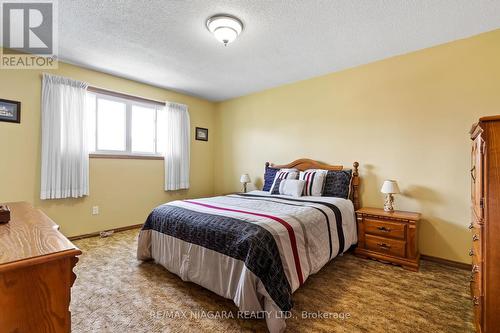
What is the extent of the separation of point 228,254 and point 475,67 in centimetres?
311

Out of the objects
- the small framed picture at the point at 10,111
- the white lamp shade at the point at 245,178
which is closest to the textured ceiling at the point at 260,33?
the small framed picture at the point at 10,111

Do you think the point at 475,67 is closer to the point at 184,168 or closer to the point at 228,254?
the point at 228,254

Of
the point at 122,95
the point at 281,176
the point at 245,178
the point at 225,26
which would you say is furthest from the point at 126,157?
the point at 225,26

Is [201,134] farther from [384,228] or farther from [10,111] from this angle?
[384,228]

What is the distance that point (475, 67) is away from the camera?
240cm

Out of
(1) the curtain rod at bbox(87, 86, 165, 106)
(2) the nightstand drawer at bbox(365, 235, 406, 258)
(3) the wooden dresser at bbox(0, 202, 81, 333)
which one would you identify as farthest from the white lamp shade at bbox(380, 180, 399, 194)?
(1) the curtain rod at bbox(87, 86, 165, 106)

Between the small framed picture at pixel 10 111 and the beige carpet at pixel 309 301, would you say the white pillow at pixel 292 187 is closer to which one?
the beige carpet at pixel 309 301

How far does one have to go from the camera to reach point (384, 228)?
8.39 ft

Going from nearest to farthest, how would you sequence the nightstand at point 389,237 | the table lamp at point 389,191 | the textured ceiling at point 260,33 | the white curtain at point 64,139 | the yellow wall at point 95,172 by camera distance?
the textured ceiling at point 260,33
the nightstand at point 389,237
the table lamp at point 389,191
the yellow wall at point 95,172
the white curtain at point 64,139

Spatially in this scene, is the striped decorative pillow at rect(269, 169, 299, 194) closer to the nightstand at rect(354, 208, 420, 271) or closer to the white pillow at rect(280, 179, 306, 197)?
the white pillow at rect(280, 179, 306, 197)

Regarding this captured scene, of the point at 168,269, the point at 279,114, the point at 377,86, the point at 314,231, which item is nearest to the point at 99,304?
the point at 168,269

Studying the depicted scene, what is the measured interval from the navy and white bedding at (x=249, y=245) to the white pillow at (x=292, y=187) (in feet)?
1.98

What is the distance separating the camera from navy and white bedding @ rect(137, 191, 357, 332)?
1.52m

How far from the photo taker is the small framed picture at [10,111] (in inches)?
106
